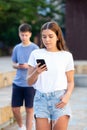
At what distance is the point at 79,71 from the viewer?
14039mm

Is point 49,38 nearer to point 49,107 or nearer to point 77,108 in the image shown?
point 49,107

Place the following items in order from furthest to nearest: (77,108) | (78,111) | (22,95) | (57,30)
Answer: (77,108), (78,111), (22,95), (57,30)

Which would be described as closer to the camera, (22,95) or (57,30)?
(57,30)

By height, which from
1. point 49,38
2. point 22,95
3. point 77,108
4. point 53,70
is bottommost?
point 77,108

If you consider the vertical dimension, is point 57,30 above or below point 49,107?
above

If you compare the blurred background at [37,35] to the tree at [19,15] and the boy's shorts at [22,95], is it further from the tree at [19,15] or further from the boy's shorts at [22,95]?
the boy's shorts at [22,95]

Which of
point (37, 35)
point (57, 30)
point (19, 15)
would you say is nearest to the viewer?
point (57, 30)

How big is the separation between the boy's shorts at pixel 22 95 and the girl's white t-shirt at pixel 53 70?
1.94 meters

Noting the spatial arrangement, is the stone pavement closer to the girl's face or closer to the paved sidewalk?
the paved sidewalk

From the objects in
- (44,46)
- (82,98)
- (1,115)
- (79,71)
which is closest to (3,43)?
(79,71)

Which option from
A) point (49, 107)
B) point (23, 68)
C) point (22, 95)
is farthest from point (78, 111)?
point (49, 107)

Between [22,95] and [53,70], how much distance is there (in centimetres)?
217

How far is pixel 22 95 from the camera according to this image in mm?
6051

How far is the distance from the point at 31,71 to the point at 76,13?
13794 millimetres
